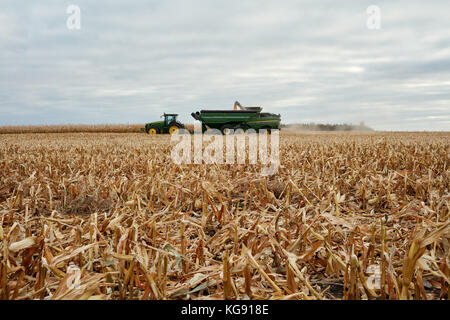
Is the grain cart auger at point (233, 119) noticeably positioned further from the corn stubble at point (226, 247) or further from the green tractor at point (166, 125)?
the corn stubble at point (226, 247)

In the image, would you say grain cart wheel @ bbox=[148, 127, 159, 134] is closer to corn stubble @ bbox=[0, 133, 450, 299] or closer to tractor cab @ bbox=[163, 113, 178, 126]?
tractor cab @ bbox=[163, 113, 178, 126]

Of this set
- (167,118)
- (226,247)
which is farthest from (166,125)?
(226,247)

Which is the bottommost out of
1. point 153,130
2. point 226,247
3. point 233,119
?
point 226,247

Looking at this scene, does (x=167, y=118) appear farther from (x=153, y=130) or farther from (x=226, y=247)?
(x=226, y=247)

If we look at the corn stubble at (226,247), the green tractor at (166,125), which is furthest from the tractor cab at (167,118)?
the corn stubble at (226,247)

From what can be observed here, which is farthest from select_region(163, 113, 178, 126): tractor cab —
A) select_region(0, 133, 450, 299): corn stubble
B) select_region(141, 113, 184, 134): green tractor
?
select_region(0, 133, 450, 299): corn stubble

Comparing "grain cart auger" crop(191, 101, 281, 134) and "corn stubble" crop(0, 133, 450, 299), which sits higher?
"grain cart auger" crop(191, 101, 281, 134)

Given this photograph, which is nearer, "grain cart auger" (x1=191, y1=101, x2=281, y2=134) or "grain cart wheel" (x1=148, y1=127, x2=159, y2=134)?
"grain cart auger" (x1=191, y1=101, x2=281, y2=134)

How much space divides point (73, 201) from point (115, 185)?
1.52 feet

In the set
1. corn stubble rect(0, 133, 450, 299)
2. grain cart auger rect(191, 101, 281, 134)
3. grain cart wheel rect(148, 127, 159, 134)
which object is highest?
grain cart auger rect(191, 101, 281, 134)
